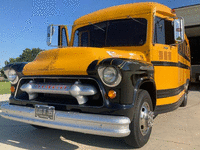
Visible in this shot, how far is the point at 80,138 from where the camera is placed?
329 centimetres

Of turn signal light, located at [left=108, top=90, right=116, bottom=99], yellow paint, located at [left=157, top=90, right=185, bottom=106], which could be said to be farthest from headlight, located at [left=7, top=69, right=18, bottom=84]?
yellow paint, located at [left=157, top=90, right=185, bottom=106]

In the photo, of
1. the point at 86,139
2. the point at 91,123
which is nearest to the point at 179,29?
the point at 91,123

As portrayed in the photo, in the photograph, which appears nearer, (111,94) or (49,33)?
(111,94)

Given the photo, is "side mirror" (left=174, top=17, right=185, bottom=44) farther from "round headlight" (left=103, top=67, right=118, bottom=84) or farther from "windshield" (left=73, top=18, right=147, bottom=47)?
"round headlight" (left=103, top=67, right=118, bottom=84)

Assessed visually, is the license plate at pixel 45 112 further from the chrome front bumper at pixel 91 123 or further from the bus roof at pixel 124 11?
the bus roof at pixel 124 11

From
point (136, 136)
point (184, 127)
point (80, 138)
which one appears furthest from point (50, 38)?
point (184, 127)

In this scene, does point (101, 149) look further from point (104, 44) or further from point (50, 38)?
point (50, 38)

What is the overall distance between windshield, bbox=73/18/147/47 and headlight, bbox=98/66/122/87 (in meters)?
1.29

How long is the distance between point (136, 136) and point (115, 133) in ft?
1.71

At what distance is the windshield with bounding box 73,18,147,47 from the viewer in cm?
343

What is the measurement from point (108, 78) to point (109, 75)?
0.04 metres

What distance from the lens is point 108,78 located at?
233 centimetres

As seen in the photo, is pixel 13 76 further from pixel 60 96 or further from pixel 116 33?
pixel 116 33

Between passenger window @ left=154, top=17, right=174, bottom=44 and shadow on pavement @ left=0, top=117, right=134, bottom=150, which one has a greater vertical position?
passenger window @ left=154, top=17, right=174, bottom=44
